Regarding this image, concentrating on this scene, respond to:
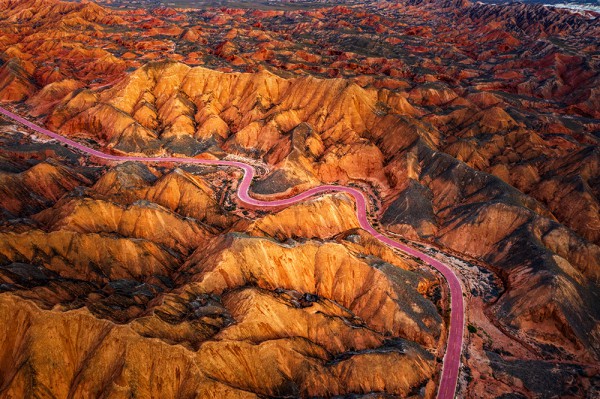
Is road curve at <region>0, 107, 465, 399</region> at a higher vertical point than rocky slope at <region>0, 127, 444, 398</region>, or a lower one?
lower

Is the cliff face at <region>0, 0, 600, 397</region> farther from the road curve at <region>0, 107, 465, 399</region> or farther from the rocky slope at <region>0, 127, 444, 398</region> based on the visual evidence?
the road curve at <region>0, 107, 465, 399</region>

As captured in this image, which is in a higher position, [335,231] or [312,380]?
[312,380]

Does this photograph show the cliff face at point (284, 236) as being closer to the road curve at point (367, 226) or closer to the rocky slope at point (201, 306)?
the rocky slope at point (201, 306)

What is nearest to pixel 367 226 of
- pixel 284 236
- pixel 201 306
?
pixel 284 236

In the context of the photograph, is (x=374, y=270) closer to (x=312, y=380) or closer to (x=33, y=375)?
(x=312, y=380)

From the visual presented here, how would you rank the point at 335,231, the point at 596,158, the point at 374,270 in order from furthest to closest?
the point at 596,158
the point at 335,231
the point at 374,270

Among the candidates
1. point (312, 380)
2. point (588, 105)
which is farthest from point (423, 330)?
point (588, 105)

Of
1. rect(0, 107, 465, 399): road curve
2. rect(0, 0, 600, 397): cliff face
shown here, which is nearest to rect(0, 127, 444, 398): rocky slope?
rect(0, 0, 600, 397): cliff face

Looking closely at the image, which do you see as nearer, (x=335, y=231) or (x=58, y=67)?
(x=335, y=231)
